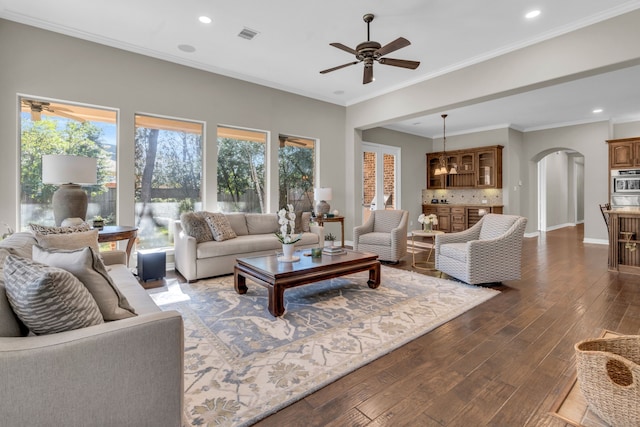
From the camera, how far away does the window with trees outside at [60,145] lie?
3.78 meters

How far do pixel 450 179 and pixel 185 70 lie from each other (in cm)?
734

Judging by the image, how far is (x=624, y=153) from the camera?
675 centimetres

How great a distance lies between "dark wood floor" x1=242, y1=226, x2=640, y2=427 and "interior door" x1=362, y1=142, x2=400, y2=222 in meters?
4.93

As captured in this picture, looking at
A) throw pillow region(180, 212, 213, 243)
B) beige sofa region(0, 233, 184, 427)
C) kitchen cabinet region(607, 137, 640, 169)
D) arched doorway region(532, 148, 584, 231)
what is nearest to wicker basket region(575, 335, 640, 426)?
beige sofa region(0, 233, 184, 427)

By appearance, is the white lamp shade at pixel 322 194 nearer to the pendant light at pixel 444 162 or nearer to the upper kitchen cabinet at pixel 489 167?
the pendant light at pixel 444 162

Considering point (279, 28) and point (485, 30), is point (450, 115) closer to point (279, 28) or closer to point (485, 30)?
point (485, 30)

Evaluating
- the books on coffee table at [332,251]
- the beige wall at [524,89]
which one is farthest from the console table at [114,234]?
the beige wall at [524,89]

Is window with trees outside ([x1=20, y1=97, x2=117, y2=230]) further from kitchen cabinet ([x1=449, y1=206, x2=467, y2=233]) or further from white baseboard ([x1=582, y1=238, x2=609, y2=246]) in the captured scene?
white baseboard ([x1=582, y1=238, x2=609, y2=246])

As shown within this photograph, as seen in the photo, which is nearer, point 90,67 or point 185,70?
point 90,67

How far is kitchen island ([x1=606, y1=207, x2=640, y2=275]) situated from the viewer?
436 cm

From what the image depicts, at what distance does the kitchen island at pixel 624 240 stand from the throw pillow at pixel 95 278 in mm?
5873

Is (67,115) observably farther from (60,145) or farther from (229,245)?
(229,245)

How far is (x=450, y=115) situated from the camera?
7.09 m

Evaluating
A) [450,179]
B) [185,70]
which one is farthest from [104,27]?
[450,179]
